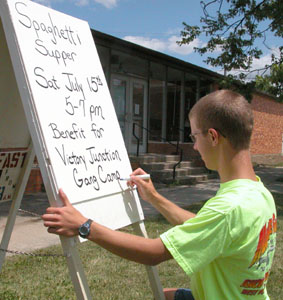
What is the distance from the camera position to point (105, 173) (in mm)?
2146

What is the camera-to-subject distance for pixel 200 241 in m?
1.41

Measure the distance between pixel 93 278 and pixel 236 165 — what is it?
8.66 feet

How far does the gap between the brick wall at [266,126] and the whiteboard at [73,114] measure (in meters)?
17.6

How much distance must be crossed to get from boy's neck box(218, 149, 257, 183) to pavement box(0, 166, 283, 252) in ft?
11.8

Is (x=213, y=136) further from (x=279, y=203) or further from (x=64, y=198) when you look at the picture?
(x=279, y=203)

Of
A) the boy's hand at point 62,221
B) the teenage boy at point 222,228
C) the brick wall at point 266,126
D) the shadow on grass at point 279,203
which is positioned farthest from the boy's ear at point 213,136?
the brick wall at point 266,126

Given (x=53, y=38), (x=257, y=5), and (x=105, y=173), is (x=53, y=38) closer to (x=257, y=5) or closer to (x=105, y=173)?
(x=105, y=173)

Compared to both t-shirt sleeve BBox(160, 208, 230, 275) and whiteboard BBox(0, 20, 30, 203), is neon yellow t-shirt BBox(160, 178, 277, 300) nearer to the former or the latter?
t-shirt sleeve BBox(160, 208, 230, 275)

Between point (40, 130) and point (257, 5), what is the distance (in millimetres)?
11276

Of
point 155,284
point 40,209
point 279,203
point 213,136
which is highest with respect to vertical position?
point 213,136

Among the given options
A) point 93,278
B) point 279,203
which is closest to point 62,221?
point 93,278

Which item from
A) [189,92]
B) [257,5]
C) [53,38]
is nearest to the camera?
[53,38]

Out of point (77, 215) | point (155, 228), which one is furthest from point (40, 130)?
point (155, 228)

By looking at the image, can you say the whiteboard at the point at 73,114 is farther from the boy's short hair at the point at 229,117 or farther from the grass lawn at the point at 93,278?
the grass lawn at the point at 93,278
